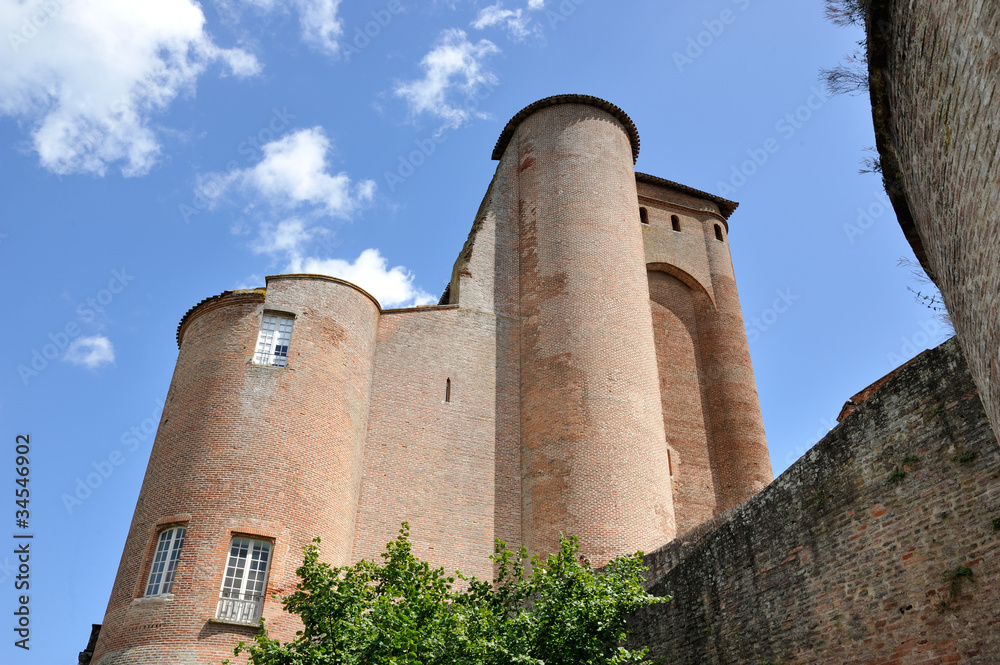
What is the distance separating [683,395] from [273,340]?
1344cm

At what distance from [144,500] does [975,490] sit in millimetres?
14925

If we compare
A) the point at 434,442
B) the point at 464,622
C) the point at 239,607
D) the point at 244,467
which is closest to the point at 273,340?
the point at 244,467

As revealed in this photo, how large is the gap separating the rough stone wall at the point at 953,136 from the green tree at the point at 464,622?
6252mm

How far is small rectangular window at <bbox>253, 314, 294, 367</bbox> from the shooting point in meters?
18.4

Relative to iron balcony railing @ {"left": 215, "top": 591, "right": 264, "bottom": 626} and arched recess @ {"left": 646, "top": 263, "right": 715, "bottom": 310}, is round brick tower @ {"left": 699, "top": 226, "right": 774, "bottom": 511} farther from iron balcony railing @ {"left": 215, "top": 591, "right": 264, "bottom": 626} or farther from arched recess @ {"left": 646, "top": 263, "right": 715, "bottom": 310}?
iron balcony railing @ {"left": 215, "top": 591, "right": 264, "bottom": 626}

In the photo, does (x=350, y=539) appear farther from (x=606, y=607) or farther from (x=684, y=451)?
(x=684, y=451)

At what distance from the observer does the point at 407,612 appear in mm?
11773

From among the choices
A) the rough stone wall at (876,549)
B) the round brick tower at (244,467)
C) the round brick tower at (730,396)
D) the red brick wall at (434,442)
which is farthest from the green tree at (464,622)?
the round brick tower at (730,396)

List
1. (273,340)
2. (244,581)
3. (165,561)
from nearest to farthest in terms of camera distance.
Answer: (244,581) → (165,561) → (273,340)

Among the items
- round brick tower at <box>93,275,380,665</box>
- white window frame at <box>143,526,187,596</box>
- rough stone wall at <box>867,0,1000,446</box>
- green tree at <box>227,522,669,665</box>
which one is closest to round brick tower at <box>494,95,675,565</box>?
round brick tower at <box>93,275,380,665</box>

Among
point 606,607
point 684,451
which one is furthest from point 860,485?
point 684,451

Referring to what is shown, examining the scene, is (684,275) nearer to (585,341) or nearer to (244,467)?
(585,341)

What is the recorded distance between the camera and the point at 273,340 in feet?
61.8

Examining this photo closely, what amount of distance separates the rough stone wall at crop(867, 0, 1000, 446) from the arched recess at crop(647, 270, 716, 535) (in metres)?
14.5
